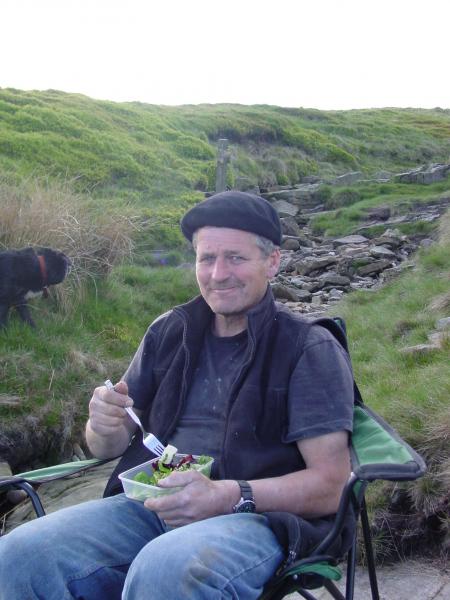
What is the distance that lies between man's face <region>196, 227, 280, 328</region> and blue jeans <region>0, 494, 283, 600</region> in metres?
0.81

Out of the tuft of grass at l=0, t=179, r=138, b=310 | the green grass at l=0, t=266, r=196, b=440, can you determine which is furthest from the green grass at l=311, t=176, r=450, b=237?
the tuft of grass at l=0, t=179, r=138, b=310

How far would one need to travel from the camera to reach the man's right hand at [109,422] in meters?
2.66

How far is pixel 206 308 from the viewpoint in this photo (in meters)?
2.90

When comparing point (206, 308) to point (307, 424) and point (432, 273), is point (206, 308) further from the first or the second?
point (432, 273)

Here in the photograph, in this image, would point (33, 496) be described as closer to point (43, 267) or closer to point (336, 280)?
point (43, 267)

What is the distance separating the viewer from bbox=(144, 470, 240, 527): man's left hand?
2.20 m

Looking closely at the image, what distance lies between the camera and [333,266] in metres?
12.5

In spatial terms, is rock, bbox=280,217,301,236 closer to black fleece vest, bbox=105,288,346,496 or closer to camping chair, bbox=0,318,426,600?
black fleece vest, bbox=105,288,346,496

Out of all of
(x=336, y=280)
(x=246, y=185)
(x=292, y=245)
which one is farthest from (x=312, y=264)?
(x=246, y=185)

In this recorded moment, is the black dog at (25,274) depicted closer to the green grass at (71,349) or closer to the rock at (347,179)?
the green grass at (71,349)

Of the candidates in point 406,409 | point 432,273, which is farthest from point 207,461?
point 432,273

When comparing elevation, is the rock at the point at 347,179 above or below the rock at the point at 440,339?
above

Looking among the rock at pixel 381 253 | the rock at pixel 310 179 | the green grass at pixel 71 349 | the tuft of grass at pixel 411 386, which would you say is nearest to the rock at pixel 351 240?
the rock at pixel 381 253

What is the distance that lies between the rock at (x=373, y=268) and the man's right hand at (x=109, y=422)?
949 centimetres
